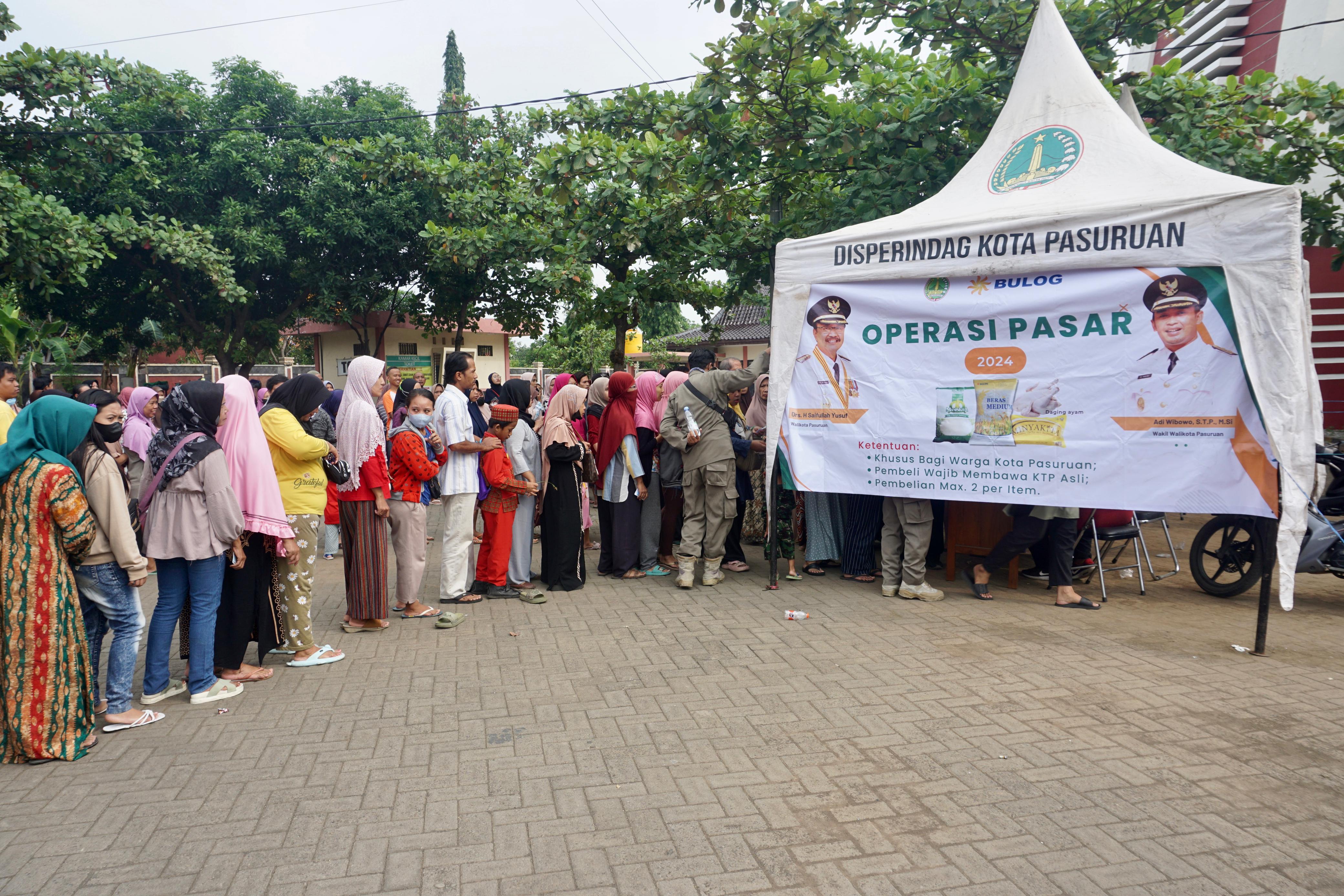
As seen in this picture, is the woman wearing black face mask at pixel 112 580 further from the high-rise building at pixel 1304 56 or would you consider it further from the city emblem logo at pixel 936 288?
the high-rise building at pixel 1304 56

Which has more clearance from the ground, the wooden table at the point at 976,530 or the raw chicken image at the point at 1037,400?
the raw chicken image at the point at 1037,400

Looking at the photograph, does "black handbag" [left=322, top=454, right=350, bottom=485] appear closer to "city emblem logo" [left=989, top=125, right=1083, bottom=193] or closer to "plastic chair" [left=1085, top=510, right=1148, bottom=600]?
"city emblem logo" [left=989, top=125, right=1083, bottom=193]

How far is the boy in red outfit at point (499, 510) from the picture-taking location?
6.16 m

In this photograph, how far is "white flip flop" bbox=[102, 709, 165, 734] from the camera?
3.94 m

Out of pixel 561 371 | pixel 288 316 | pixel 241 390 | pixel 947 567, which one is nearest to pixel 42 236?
pixel 241 390

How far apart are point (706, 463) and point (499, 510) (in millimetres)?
1642

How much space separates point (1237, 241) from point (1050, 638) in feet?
8.25

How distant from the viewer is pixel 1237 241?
461cm

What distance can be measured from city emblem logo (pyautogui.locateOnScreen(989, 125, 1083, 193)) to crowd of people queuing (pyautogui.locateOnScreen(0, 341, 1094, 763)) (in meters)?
2.26

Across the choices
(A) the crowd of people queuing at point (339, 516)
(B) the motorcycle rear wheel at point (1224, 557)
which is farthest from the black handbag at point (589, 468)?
(B) the motorcycle rear wheel at point (1224, 557)

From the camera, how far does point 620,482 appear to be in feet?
23.0

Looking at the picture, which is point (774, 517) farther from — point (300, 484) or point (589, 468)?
point (300, 484)

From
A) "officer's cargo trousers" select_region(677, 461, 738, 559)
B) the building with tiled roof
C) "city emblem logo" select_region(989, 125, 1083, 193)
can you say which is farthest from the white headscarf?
the building with tiled roof

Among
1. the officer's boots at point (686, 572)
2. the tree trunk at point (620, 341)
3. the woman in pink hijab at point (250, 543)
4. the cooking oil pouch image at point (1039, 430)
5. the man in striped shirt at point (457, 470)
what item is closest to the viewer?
the woman in pink hijab at point (250, 543)
